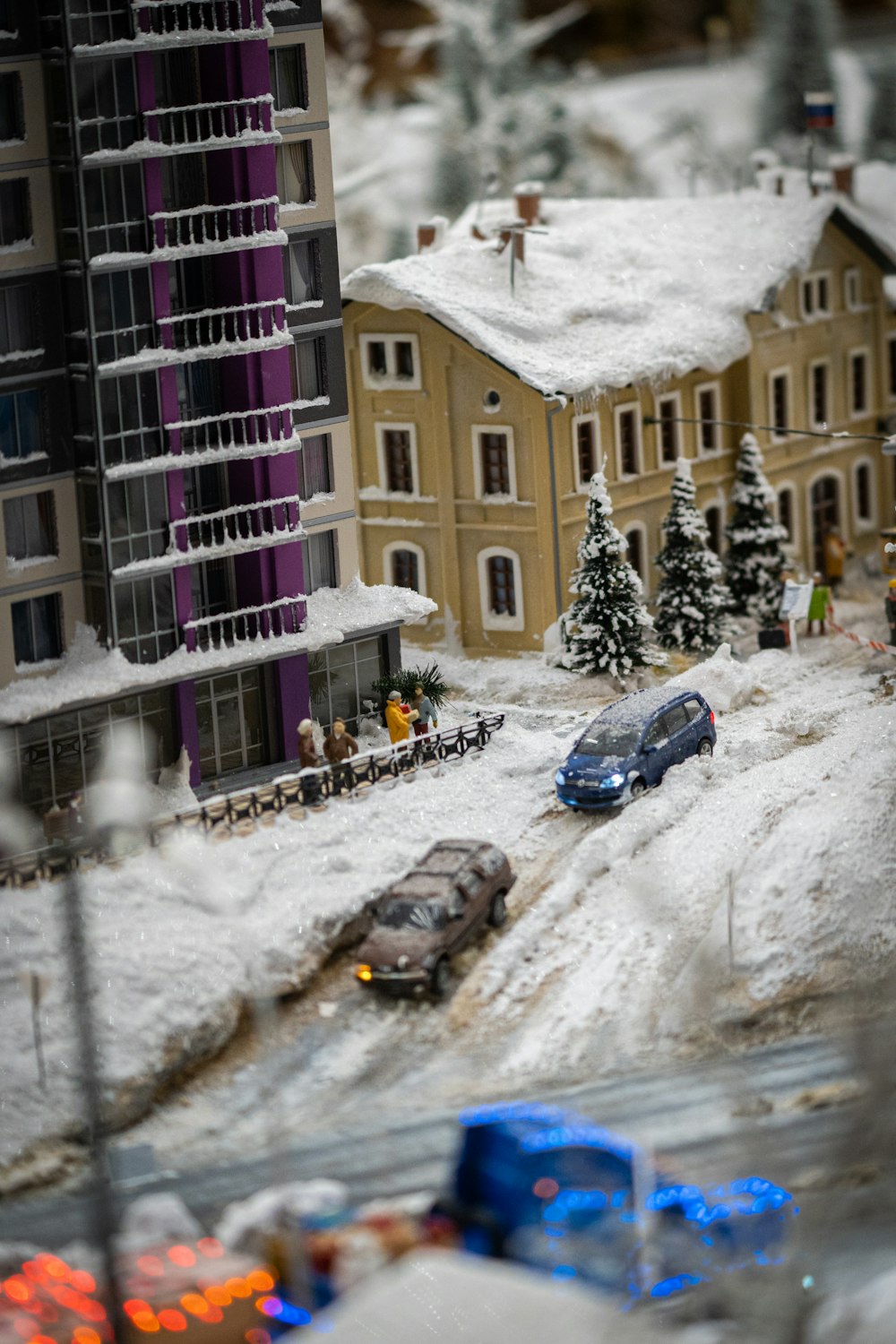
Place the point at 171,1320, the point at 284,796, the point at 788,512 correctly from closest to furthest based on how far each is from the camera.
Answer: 1. the point at 171,1320
2. the point at 284,796
3. the point at 788,512

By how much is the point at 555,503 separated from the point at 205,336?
26.7ft

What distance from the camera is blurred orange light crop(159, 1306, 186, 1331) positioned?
20.9m

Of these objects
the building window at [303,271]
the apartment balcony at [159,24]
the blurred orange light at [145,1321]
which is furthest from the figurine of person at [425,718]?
the blurred orange light at [145,1321]

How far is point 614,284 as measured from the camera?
37188 millimetres

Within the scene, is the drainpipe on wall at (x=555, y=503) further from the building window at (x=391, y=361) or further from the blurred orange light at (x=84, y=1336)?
the blurred orange light at (x=84, y=1336)

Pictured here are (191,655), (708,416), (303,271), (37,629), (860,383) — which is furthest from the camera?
(860,383)

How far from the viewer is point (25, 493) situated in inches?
1090

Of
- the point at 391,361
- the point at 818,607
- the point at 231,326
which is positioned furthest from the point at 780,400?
the point at 231,326

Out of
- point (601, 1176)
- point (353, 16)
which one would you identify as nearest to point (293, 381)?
point (601, 1176)

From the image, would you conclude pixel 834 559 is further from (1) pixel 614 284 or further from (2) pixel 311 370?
(2) pixel 311 370

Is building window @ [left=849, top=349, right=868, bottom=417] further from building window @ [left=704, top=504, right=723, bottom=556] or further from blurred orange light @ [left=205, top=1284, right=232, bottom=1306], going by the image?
blurred orange light @ [left=205, top=1284, right=232, bottom=1306]

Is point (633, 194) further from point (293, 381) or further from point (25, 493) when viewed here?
point (25, 493)

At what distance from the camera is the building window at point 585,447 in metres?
35.1

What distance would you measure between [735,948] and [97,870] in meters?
8.47
